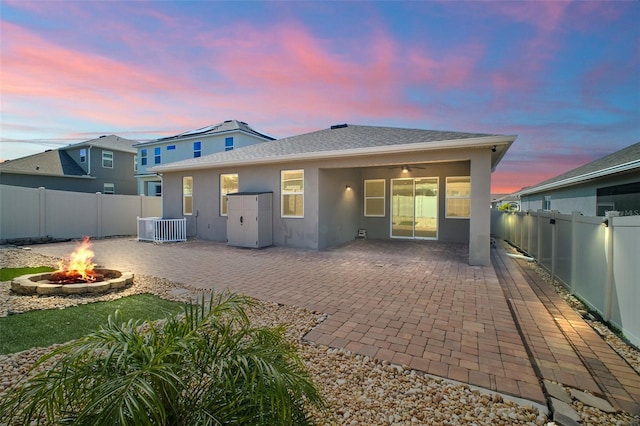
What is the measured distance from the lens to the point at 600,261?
177 inches

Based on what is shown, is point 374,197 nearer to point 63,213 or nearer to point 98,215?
point 98,215

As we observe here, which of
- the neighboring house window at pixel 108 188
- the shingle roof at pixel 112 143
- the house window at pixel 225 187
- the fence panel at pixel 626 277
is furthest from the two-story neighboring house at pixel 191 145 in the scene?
the fence panel at pixel 626 277

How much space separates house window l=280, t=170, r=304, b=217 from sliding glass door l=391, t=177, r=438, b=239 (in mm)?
4284

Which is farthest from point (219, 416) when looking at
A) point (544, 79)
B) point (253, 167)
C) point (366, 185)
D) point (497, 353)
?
point (544, 79)

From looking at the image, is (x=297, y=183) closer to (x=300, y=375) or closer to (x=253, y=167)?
(x=253, y=167)

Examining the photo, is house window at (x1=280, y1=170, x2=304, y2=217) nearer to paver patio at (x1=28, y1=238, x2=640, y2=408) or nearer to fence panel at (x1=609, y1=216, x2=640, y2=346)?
paver patio at (x1=28, y1=238, x2=640, y2=408)

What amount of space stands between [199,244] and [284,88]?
661 cm

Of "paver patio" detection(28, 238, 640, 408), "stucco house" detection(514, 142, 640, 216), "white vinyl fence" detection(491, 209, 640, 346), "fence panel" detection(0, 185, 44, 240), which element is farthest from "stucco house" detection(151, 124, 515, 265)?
"fence panel" detection(0, 185, 44, 240)

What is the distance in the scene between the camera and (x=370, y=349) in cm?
323

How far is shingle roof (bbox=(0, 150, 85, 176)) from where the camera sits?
1826cm

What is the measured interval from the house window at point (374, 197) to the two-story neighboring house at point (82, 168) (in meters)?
19.6

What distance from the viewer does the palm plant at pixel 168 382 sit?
4.10ft

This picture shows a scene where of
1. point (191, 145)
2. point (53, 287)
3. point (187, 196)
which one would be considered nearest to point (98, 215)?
point (187, 196)

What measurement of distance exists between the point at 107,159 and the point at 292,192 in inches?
744
